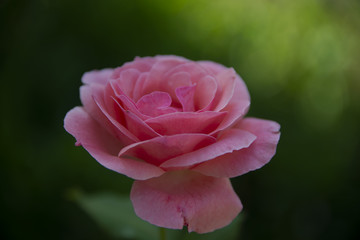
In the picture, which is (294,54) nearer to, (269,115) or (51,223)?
(269,115)

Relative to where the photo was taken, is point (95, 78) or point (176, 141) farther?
point (95, 78)

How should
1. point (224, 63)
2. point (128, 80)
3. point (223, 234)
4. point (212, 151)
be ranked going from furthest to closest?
point (224, 63), point (223, 234), point (128, 80), point (212, 151)

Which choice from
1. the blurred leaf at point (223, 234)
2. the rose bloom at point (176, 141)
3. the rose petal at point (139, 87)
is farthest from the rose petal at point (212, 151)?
the blurred leaf at point (223, 234)

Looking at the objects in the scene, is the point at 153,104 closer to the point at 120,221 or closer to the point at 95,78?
the point at 95,78

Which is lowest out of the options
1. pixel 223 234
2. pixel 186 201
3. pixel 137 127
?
pixel 223 234

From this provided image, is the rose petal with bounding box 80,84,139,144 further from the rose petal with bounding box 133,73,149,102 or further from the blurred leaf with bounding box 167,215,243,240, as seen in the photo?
the blurred leaf with bounding box 167,215,243,240

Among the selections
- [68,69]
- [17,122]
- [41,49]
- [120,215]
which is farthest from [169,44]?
[120,215]

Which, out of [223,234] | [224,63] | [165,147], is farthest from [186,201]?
[224,63]

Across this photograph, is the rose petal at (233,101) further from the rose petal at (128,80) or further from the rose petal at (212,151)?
the rose petal at (128,80)
